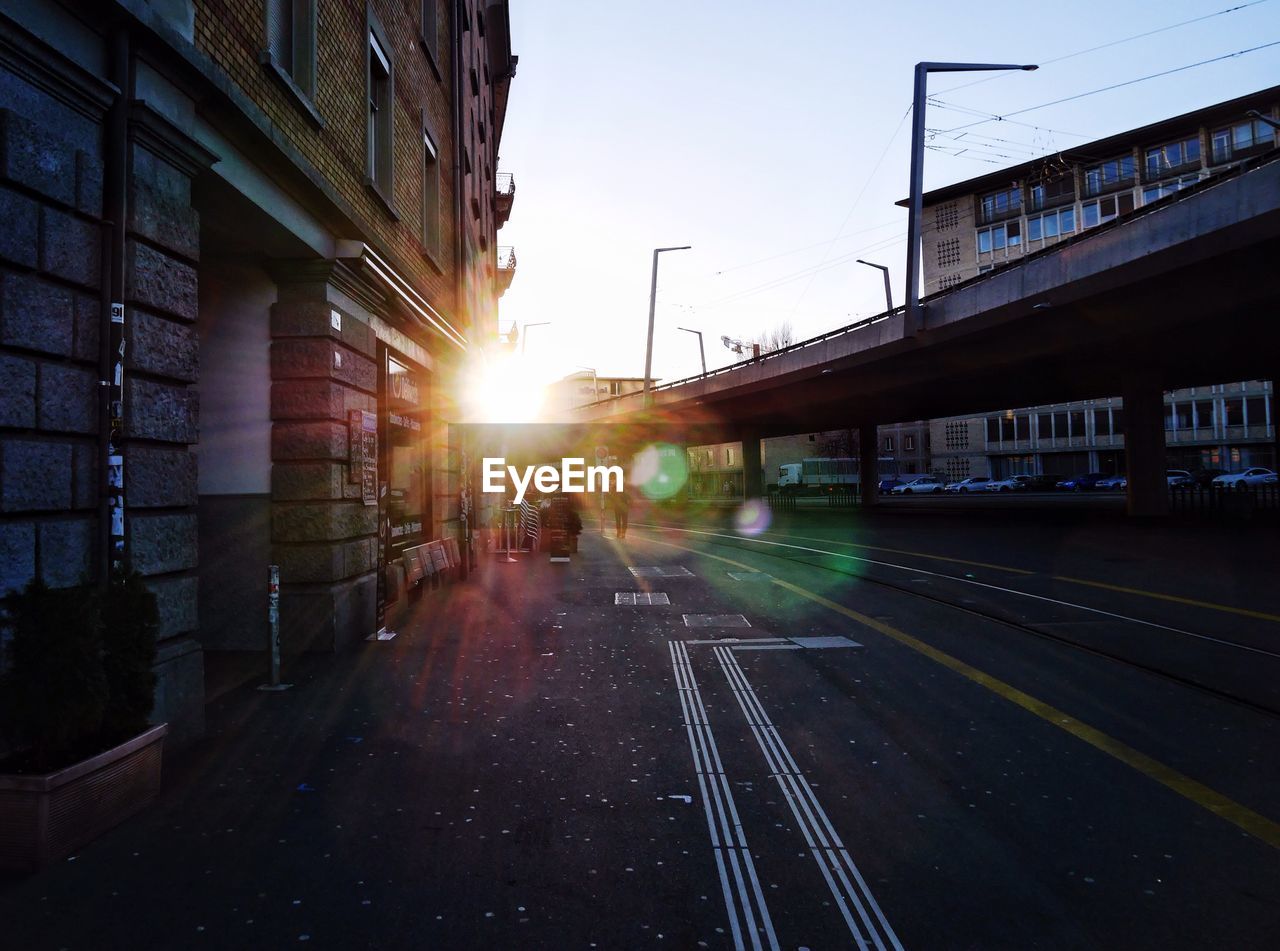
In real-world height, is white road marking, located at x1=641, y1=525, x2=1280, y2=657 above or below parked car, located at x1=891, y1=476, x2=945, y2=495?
below

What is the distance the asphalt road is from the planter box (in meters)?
0.11

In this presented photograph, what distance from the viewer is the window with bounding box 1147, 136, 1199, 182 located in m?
65.1

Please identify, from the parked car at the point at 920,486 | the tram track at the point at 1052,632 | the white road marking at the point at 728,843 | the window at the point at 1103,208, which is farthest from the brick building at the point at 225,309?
the window at the point at 1103,208

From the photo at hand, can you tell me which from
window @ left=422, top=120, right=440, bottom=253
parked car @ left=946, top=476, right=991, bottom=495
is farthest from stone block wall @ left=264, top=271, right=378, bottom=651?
parked car @ left=946, top=476, right=991, bottom=495

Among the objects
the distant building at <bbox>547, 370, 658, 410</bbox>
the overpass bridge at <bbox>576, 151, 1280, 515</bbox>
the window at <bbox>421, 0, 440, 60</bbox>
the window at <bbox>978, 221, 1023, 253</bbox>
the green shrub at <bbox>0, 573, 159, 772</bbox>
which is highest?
the window at <bbox>978, 221, 1023, 253</bbox>

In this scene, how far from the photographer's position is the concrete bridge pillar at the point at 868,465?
47.9m

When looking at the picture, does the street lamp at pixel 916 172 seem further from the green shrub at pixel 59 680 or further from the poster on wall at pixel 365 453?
the green shrub at pixel 59 680

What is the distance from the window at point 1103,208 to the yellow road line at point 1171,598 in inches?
2841

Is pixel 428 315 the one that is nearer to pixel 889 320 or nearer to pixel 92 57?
pixel 92 57

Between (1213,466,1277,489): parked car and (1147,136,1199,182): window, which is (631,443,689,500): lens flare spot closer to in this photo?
(1213,466,1277,489): parked car

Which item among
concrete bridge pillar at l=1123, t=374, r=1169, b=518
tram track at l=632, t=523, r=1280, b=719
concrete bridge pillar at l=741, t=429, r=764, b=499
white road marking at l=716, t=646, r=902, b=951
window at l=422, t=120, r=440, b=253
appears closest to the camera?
white road marking at l=716, t=646, r=902, b=951

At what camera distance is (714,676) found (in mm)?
7168

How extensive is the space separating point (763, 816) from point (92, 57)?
6142 millimetres

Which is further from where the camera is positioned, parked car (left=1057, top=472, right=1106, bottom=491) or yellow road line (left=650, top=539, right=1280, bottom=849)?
parked car (left=1057, top=472, right=1106, bottom=491)
